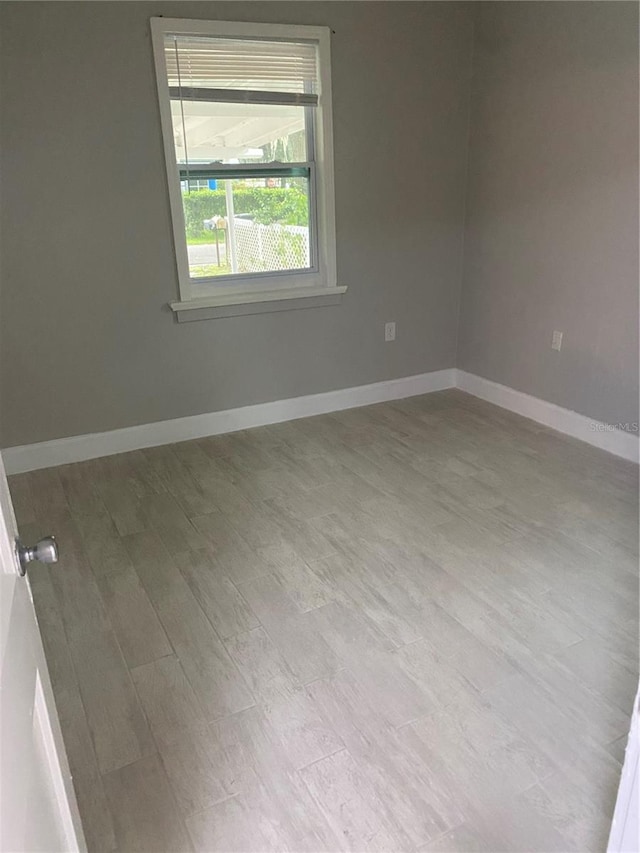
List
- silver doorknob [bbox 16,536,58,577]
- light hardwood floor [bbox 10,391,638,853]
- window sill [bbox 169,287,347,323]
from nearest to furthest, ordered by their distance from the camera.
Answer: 1. silver doorknob [bbox 16,536,58,577]
2. light hardwood floor [bbox 10,391,638,853]
3. window sill [bbox 169,287,347,323]

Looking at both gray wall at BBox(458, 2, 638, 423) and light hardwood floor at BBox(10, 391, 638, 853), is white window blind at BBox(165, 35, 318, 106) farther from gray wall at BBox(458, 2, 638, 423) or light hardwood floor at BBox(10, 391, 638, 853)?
light hardwood floor at BBox(10, 391, 638, 853)

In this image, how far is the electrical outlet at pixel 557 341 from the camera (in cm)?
351

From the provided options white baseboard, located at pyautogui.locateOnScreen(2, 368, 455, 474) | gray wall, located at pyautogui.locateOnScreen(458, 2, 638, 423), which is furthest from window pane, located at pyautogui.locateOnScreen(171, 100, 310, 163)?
white baseboard, located at pyautogui.locateOnScreen(2, 368, 455, 474)

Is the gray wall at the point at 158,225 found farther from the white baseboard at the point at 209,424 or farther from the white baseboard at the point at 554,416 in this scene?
the white baseboard at the point at 554,416

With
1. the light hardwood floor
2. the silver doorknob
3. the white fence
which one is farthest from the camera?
the white fence

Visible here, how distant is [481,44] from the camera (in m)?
3.61

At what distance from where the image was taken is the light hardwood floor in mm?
1473

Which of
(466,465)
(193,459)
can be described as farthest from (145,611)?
(466,465)

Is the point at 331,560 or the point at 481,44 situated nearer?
the point at 331,560

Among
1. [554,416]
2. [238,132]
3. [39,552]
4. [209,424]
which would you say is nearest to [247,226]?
[238,132]

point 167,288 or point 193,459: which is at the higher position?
point 167,288

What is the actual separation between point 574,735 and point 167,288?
2717mm

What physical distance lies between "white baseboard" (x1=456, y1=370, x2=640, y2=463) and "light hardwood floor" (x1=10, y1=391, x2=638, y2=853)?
4.4 inches

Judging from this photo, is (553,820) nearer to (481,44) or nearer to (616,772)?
(616,772)
